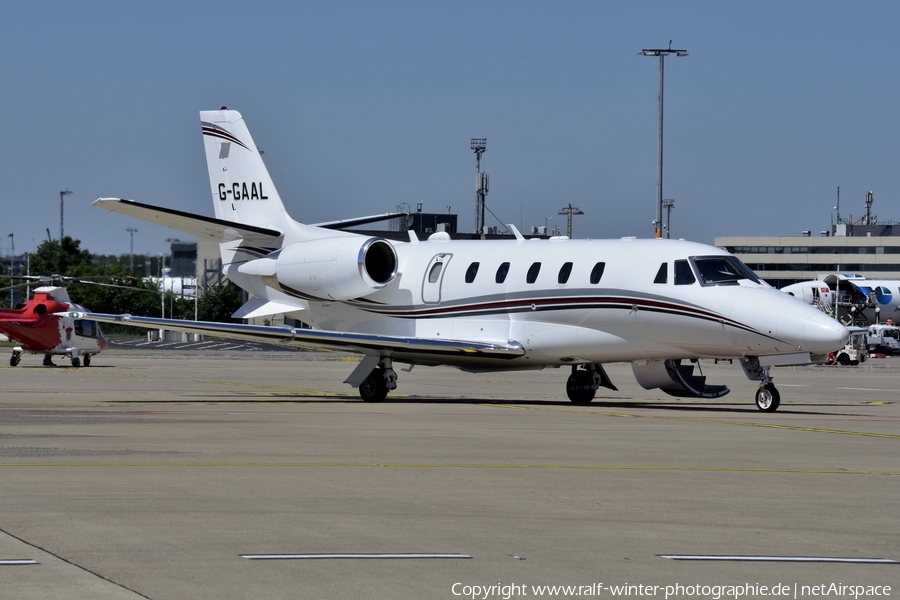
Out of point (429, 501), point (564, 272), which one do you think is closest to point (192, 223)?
point (564, 272)

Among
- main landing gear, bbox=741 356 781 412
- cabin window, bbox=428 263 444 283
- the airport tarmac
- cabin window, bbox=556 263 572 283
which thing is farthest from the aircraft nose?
cabin window, bbox=428 263 444 283

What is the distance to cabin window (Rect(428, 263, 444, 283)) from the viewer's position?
2678cm

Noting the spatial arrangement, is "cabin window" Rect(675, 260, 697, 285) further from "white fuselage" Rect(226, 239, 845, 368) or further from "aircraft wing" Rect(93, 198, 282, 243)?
"aircraft wing" Rect(93, 198, 282, 243)

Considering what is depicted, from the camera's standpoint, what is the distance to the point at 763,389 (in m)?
21.9

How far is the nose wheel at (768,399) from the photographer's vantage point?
21781mm

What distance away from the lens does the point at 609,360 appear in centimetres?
2405

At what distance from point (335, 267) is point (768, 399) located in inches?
399

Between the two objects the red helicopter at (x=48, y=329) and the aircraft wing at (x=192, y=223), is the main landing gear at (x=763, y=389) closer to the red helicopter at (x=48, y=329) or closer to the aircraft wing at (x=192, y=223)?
the aircraft wing at (x=192, y=223)

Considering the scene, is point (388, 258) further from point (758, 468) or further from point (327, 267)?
point (758, 468)

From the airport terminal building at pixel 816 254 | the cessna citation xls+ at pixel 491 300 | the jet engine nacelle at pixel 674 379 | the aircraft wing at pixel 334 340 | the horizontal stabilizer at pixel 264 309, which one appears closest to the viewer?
the cessna citation xls+ at pixel 491 300

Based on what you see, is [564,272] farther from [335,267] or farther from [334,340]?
[335,267]

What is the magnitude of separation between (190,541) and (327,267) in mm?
19550

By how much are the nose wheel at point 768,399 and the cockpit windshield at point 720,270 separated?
6.80 ft

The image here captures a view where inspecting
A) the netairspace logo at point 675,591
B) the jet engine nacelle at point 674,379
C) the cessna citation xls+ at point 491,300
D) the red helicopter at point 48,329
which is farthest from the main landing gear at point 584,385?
the red helicopter at point 48,329
